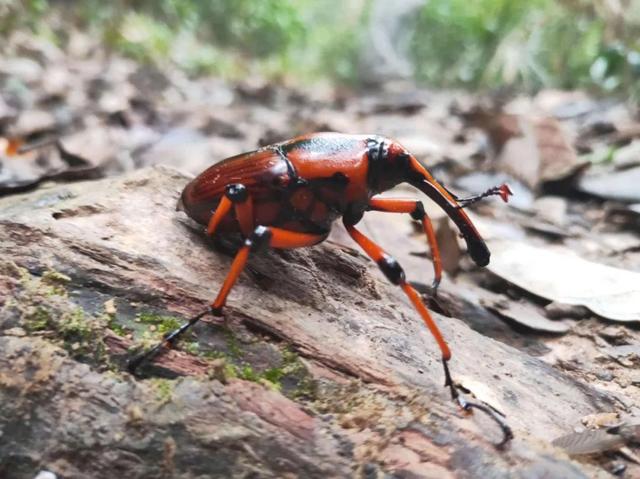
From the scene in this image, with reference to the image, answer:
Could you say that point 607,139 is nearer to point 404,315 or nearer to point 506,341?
point 506,341

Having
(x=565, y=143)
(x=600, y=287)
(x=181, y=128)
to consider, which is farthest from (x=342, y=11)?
(x=600, y=287)

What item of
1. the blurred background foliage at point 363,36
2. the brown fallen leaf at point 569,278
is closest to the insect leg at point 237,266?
the brown fallen leaf at point 569,278

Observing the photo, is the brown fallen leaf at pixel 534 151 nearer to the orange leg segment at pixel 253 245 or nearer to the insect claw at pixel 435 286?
the insect claw at pixel 435 286

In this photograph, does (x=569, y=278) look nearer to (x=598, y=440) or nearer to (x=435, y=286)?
(x=435, y=286)

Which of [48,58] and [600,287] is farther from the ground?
[600,287]

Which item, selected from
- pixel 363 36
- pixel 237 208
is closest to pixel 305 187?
pixel 237 208

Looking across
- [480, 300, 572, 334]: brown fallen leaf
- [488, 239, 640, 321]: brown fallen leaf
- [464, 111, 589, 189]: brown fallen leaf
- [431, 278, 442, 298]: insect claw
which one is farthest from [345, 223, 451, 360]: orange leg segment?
[464, 111, 589, 189]: brown fallen leaf
